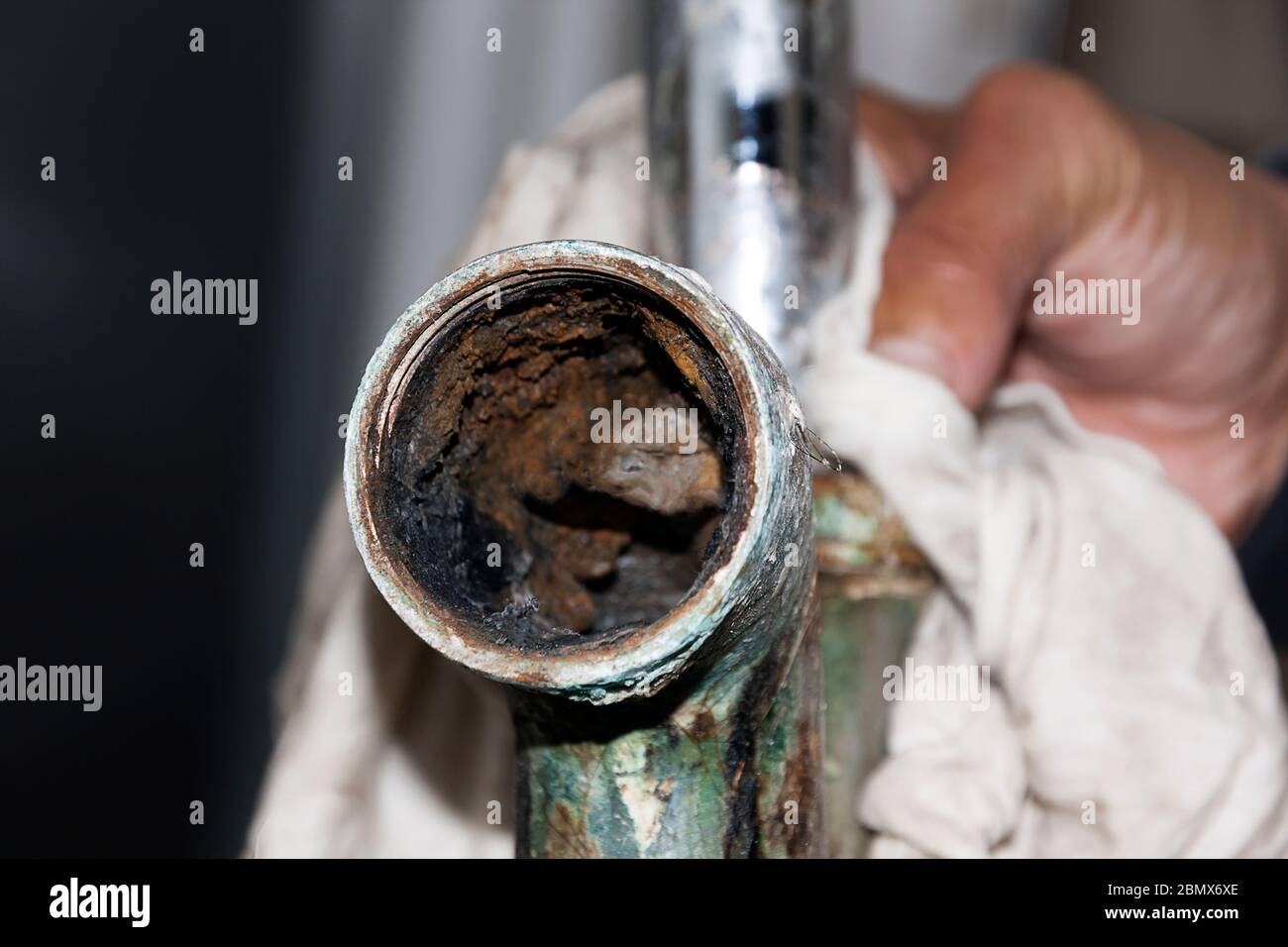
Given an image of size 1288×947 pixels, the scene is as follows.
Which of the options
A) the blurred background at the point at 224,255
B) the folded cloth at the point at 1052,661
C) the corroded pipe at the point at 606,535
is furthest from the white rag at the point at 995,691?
the blurred background at the point at 224,255

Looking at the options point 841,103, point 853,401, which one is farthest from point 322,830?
point 841,103

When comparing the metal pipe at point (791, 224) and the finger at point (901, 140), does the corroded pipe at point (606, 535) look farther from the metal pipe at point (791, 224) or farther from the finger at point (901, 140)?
the finger at point (901, 140)

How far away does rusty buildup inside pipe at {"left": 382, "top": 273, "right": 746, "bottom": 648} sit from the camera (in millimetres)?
458

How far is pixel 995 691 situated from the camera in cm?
79

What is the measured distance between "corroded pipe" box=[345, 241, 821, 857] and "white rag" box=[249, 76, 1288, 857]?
0.60 ft

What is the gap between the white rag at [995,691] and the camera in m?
0.73

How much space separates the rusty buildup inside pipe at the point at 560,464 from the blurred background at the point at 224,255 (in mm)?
379

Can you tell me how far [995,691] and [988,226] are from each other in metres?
0.34

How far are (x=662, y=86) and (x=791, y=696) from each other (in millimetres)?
432

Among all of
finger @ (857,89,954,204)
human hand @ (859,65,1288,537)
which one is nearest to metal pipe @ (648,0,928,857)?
human hand @ (859,65,1288,537)

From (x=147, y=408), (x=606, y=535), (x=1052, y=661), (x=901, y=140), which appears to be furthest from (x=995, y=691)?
(x=147, y=408)

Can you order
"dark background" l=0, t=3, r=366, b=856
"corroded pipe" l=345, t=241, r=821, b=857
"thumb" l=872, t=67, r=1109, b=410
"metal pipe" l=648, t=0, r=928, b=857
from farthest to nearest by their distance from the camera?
"dark background" l=0, t=3, r=366, b=856 → "thumb" l=872, t=67, r=1109, b=410 → "metal pipe" l=648, t=0, r=928, b=857 → "corroded pipe" l=345, t=241, r=821, b=857

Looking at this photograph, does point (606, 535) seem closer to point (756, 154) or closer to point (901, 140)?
point (756, 154)

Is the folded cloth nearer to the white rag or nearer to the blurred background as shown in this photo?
the white rag
